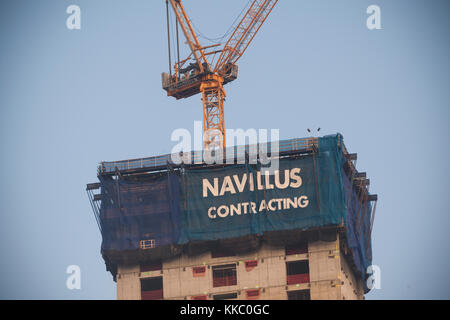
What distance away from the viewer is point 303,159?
173 meters

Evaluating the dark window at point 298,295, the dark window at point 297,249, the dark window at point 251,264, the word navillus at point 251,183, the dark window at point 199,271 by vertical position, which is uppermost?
the word navillus at point 251,183

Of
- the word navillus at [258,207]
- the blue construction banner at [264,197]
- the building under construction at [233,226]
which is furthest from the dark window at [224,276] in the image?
the word navillus at [258,207]

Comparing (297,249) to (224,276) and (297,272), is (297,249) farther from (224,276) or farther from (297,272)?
(224,276)

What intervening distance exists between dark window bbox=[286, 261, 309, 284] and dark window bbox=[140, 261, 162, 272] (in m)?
20.4

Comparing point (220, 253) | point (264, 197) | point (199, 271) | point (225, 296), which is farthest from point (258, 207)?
point (225, 296)

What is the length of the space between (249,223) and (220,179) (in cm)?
871

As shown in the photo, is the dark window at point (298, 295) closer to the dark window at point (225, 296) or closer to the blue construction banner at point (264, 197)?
the dark window at point (225, 296)

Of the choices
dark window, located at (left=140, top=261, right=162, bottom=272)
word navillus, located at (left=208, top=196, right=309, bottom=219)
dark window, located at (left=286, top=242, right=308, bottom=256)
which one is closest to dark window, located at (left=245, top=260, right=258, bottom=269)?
dark window, located at (left=286, top=242, right=308, bottom=256)

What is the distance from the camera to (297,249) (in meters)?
172

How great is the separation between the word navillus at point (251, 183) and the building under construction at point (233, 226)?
0.15 m

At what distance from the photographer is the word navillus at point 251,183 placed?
566 feet

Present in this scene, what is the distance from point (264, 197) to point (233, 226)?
647 cm
